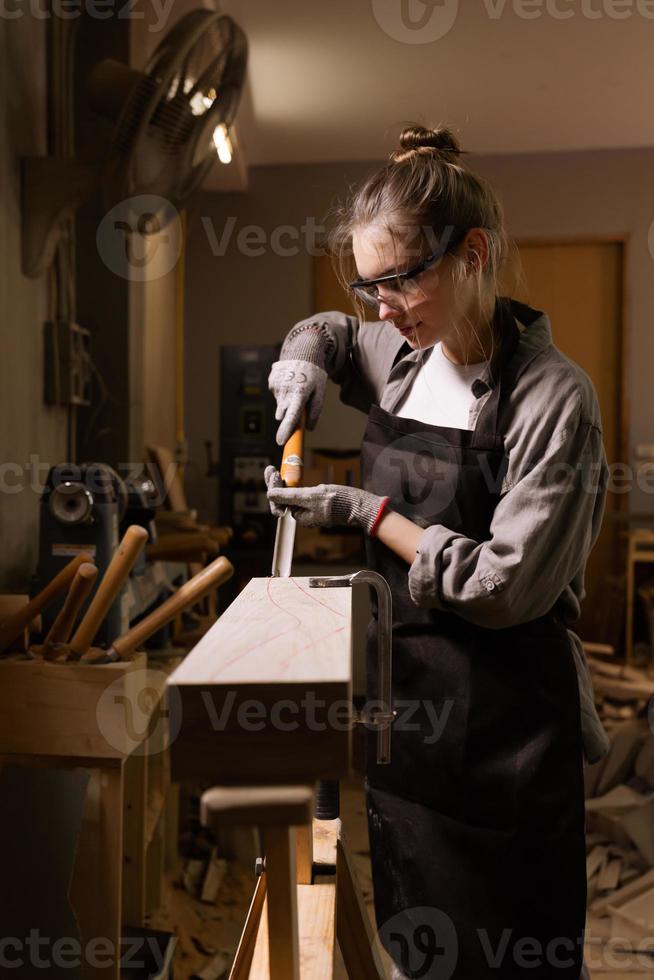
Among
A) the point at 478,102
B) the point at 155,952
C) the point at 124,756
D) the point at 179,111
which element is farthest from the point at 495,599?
the point at 478,102

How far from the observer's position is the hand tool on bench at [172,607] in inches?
55.4

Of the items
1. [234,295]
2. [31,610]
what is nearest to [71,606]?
[31,610]

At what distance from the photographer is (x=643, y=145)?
5055 millimetres

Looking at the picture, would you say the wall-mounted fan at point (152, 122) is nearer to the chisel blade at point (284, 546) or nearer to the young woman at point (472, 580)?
the young woman at point (472, 580)

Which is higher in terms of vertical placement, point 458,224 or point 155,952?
point 458,224

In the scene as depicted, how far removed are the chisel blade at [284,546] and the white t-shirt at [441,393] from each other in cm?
27

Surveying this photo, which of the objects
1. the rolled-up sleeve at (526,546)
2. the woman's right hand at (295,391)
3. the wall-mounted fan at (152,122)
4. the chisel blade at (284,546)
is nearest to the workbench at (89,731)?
the chisel blade at (284,546)

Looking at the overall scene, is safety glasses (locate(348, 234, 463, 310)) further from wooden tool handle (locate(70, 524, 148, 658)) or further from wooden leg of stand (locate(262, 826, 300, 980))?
wooden leg of stand (locate(262, 826, 300, 980))

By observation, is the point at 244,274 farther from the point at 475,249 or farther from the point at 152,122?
the point at 475,249

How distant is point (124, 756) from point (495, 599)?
78 centimetres

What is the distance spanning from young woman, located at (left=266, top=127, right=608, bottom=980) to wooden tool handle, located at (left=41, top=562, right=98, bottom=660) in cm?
37

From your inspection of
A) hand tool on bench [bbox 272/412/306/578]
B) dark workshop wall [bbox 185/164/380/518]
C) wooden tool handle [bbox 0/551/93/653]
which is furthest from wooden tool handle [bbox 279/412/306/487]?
dark workshop wall [bbox 185/164/380/518]

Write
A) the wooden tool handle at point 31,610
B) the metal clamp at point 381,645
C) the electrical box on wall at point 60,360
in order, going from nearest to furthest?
the metal clamp at point 381,645
the wooden tool handle at point 31,610
the electrical box on wall at point 60,360

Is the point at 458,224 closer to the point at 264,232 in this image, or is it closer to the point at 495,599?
the point at 495,599
